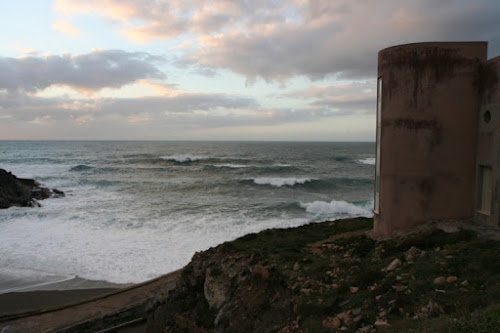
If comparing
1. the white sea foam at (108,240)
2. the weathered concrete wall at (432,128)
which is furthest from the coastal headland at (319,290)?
the white sea foam at (108,240)

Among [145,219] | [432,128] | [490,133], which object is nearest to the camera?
[490,133]

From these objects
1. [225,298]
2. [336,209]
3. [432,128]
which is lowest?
[336,209]

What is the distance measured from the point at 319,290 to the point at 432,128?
5.28 m

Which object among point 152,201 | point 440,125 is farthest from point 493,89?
point 152,201

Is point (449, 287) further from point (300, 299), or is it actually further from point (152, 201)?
point (152, 201)

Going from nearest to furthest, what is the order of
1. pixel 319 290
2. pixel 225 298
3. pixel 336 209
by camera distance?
pixel 319 290 < pixel 225 298 < pixel 336 209

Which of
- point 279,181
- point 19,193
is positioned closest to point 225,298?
point 19,193

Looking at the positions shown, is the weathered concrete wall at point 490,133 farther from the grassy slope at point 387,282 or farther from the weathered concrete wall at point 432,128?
the grassy slope at point 387,282

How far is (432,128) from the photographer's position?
31.3 ft

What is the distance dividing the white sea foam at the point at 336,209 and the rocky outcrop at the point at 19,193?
2166 cm

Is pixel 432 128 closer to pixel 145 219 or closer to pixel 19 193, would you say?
pixel 145 219

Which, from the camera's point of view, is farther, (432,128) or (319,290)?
(432,128)

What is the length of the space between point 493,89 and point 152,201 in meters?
26.1

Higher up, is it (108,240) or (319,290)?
(319,290)
